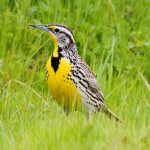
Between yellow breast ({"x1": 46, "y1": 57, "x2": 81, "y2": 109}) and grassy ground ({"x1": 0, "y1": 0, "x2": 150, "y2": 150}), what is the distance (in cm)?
11

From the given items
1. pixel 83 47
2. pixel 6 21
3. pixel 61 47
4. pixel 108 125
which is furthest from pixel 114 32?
pixel 108 125

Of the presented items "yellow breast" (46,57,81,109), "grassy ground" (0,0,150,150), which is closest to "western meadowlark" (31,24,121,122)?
"yellow breast" (46,57,81,109)

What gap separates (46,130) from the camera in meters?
4.83

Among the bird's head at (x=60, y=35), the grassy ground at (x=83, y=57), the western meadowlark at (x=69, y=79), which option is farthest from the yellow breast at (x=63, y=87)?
the bird's head at (x=60, y=35)

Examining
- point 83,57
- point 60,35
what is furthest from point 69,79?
point 83,57

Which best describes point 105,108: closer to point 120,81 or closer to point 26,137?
point 120,81

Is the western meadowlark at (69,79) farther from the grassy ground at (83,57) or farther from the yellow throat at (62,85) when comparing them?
the grassy ground at (83,57)

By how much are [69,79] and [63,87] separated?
100 mm

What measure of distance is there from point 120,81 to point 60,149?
2.86 m

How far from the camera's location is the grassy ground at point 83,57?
5.50 m

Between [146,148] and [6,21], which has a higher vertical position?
[6,21]

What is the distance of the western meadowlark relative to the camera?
6.03 metres

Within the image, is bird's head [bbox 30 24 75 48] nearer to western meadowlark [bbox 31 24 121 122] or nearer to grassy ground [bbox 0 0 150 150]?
western meadowlark [bbox 31 24 121 122]

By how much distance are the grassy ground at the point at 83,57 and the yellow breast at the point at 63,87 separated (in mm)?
107
